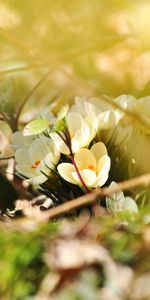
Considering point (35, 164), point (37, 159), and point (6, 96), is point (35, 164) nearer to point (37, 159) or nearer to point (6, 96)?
point (37, 159)

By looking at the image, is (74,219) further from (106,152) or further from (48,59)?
(48,59)

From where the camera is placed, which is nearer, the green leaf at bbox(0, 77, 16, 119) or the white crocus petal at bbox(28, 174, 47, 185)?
the white crocus petal at bbox(28, 174, 47, 185)

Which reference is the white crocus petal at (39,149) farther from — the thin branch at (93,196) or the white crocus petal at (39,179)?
the thin branch at (93,196)

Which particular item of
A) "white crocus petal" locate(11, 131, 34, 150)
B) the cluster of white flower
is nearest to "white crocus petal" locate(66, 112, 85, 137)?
the cluster of white flower

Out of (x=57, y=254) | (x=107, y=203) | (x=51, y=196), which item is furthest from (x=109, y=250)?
(x=51, y=196)

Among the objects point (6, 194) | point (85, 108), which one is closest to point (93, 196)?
point (85, 108)

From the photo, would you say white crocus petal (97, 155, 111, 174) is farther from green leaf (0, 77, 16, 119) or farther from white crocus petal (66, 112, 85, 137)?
green leaf (0, 77, 16, 119)

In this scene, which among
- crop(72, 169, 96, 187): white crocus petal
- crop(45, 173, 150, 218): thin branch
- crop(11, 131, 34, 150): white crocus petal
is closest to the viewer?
crop(45, 173, 150, 218): thin branch
